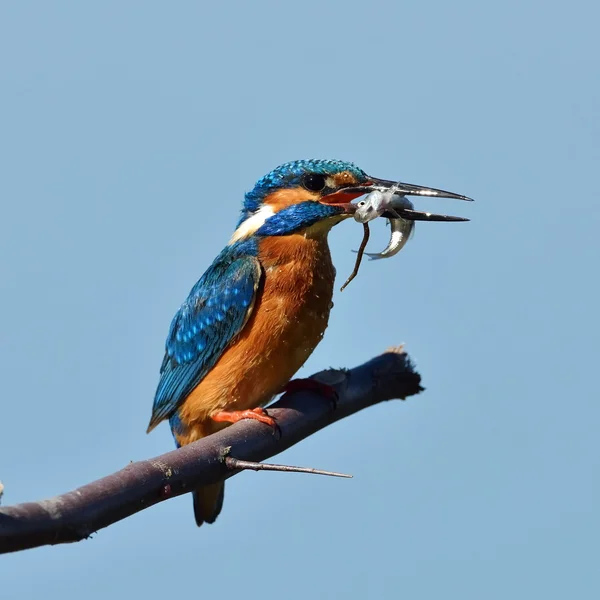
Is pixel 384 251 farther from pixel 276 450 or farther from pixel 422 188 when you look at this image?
pixel 276 450

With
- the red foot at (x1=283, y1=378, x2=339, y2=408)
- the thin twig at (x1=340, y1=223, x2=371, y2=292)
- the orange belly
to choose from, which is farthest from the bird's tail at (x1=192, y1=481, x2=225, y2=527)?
the thin twig at (x1=340, y1=223, x2=371, y2=292)

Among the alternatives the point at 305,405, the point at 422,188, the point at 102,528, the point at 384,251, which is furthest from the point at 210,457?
the point at 422,188

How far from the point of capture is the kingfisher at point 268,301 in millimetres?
4770

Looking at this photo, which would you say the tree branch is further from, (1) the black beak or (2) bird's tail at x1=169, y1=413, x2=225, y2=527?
(1) the black beak

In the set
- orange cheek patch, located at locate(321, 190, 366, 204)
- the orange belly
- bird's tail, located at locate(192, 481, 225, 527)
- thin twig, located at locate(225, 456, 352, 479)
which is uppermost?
orange cheek patch, located at locate(321, 190, 366, 204)

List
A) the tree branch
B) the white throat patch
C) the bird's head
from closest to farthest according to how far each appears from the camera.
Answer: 1. the tree branch
2. the bird's head
3. the white throat patch

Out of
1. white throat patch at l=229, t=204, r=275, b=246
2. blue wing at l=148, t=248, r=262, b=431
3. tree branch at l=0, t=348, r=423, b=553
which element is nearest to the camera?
tree branch at l=0, t=348, r=423, b=553

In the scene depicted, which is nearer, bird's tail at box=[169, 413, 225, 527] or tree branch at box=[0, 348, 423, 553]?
tree branch at box=[0, 348, 423, 553]

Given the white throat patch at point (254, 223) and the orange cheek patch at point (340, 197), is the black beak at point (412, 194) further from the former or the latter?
the white throat patch at point (254, 223)

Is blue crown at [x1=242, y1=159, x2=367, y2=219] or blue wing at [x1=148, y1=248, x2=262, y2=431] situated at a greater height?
blue crown at [x1=242, y1=159, x2=367, y2=219]

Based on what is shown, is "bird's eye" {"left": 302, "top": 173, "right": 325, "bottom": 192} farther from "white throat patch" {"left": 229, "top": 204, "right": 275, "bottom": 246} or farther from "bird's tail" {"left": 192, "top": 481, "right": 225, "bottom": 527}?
"bird's tail" {"left": 192, "top": 481, "right": 225, "bottom": 527}

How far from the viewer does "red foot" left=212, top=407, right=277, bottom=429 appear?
14.2 ft

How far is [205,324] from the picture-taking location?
5004 millimetres

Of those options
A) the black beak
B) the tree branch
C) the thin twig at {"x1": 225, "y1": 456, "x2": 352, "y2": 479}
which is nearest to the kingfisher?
the black beak
